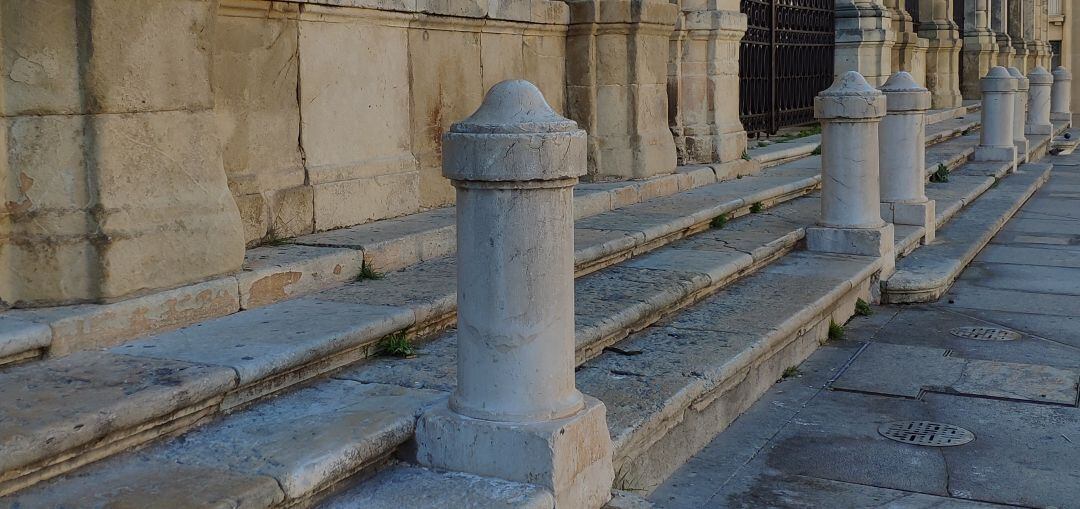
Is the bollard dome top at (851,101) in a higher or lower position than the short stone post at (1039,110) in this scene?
higher

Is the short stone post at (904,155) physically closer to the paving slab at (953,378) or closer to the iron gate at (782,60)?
the paving slab at (953,378)

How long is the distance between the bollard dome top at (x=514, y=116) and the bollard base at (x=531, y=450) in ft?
2.57

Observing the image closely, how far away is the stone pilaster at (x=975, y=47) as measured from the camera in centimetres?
2152

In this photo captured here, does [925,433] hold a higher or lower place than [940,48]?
lower

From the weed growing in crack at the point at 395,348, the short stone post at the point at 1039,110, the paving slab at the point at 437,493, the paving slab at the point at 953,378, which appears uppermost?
the short stone post at the point at 1039,110

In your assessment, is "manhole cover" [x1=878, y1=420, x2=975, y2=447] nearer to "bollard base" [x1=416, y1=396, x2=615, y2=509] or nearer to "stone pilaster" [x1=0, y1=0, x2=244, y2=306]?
"bollard base" [x1=416, y1=396, x2=615, y2=509]

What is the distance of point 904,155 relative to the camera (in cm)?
801

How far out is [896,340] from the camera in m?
6.03

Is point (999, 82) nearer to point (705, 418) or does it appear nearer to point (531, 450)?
point (705, 418)

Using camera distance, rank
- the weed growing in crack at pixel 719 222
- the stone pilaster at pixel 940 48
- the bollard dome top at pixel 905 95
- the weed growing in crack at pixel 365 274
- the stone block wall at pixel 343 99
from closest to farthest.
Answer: the weed growing in crack at pixel 365 274
the stone block wall at pixel 343 99
the weed growing in crack at pixel 719 222
the bollard dome top at pixel 905 95
the stone pilaster at pixel 940 48

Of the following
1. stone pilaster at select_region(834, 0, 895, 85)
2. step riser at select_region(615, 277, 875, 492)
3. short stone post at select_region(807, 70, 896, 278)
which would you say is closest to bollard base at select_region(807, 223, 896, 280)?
short stone post at select_region(807, 70, 896, 278)


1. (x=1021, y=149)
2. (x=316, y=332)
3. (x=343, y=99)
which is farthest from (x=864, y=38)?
(x=316, y=332)

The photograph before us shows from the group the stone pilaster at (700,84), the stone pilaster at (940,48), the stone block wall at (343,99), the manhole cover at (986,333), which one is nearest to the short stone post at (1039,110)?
the stone pilaster at (940,48)

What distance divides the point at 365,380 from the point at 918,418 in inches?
87.0
